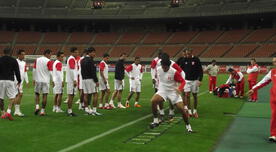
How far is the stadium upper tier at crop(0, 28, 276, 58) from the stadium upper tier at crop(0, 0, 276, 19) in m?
4.72

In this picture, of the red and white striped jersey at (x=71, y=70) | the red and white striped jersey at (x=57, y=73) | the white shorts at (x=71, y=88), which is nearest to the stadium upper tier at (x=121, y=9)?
the red and white striped jersey at (x=71, y=70)

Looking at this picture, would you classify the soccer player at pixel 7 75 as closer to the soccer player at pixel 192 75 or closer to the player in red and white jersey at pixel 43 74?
the player in red and white jersey at pixel 43 74

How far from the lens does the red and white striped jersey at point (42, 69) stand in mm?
12000

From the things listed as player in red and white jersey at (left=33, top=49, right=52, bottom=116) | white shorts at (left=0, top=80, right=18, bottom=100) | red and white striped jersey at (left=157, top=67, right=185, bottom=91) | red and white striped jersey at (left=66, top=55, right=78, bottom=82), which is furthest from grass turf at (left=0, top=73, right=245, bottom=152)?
red and white striped jersey at (left=66, top=55, right=78, bottom=82)

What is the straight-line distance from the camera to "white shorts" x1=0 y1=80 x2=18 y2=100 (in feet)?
35.3

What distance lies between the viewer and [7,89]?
35.6ft

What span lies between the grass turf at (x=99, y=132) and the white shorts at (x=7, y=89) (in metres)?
0.81

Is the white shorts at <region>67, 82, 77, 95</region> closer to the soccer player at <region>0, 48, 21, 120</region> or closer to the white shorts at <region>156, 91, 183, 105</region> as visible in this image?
the soccer player at <region>0, 48, 21, 120</region>

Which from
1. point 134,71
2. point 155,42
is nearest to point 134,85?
point 134,71

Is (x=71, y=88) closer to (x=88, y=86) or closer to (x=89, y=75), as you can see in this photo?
(x=88, y=86)

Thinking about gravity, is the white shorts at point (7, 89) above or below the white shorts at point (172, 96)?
above

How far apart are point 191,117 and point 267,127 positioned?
101 inches

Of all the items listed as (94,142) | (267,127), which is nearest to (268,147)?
(267,127)

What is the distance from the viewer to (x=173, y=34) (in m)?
62.2
